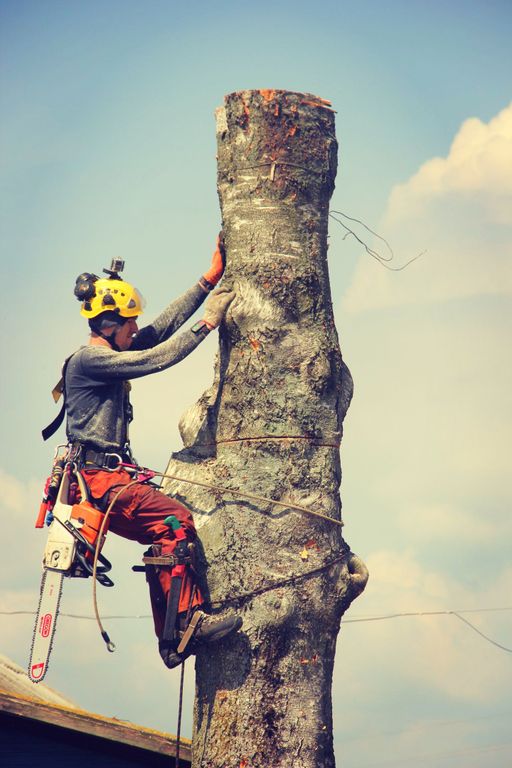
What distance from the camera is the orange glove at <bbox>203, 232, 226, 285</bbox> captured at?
764 centimetres

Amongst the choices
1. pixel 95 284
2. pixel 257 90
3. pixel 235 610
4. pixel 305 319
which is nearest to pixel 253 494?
pixel 235 610

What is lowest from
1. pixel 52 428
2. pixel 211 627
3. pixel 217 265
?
pixel 211 627

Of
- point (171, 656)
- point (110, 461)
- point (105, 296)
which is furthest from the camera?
point (105, 296)

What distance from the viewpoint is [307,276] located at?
24.0 ft

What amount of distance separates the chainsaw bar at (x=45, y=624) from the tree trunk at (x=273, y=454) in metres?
1.07

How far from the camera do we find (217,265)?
303 inches

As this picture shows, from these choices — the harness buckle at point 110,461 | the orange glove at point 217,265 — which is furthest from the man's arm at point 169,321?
the harness buckle at point 110,461

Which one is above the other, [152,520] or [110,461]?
[110,461]

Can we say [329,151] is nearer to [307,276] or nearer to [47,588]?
[307,276]

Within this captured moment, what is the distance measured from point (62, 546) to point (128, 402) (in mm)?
1207

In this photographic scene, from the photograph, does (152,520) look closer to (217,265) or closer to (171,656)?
(171,656)

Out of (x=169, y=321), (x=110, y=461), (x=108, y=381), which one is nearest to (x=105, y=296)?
(x=169, y=321)

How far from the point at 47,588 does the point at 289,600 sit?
1.76 meters

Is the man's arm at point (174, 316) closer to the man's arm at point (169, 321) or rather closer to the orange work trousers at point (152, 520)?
the man's arm at point (169, 321)
